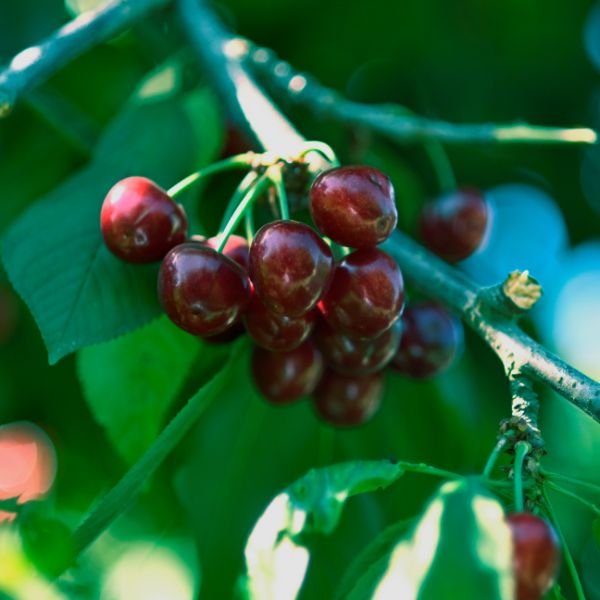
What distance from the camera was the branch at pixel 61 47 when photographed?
1.45 meters

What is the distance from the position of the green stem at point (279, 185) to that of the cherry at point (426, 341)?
1.52ft

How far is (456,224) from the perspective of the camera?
2195mm

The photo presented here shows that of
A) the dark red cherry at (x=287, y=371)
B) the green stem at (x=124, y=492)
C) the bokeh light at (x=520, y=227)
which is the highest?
the green stem at (x=124, y=492)

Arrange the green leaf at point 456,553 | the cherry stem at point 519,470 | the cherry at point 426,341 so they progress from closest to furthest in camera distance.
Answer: the green leaf at point 456,553, the cherry stem at point 519,470, the cherry at point 426,341

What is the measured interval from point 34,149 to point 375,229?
62.9 inches

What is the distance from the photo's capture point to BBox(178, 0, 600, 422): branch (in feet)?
4.43

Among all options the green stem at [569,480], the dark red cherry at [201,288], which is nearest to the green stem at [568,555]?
the green stem at [569,480]

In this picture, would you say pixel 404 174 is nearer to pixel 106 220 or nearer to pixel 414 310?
pixel 414 310

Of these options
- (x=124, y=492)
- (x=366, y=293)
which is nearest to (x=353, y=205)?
(x=366, y=293)

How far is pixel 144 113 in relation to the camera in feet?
7.09

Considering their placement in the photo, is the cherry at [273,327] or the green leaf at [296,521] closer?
the green leaf at [296,521]

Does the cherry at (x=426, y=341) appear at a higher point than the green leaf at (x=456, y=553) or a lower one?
lower

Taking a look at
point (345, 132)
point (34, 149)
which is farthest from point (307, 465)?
point (34, 149)

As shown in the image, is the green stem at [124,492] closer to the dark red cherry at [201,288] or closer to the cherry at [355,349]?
the dark red cherry at [201,288]
